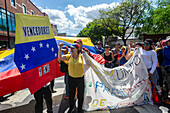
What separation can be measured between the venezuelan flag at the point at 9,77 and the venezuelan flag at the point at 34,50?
3.26ft

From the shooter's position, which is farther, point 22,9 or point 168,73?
point 22,9

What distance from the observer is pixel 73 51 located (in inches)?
105

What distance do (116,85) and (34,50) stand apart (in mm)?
2295

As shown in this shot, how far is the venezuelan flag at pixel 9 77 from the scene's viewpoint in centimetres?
262

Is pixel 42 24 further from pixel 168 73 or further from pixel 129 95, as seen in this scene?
pixel 168 73

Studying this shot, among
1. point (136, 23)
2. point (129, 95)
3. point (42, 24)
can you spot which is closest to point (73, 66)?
point (42, 24)

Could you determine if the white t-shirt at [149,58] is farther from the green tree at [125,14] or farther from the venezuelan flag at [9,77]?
the green tree at [125,14]

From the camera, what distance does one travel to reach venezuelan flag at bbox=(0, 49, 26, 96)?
8.60 ft

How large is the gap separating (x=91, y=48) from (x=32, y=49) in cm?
340

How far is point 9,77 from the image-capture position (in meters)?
2.76

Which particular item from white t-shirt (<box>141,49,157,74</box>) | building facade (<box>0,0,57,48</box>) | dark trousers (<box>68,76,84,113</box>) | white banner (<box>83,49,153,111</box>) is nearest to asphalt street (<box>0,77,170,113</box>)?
Answer: white banner (<box>83,49,153,111</box>)

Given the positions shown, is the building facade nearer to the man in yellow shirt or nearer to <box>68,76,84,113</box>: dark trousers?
the man in yellow shirt

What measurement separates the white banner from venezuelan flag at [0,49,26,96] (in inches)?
65.8

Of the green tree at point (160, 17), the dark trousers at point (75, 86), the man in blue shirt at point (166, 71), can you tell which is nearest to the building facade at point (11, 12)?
the dark trousers at point (75, 86)
